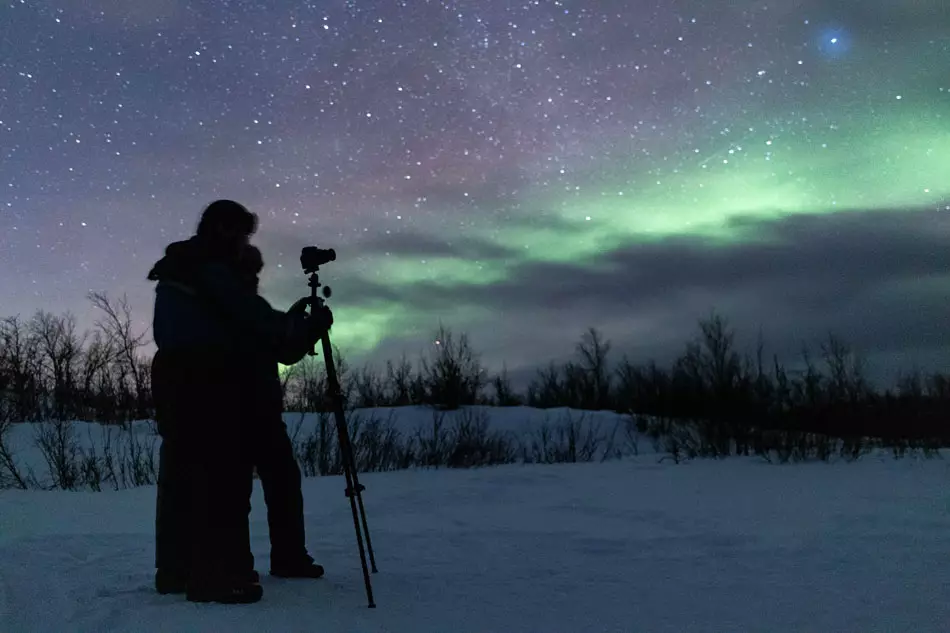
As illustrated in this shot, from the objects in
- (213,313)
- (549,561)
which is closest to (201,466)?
(213,313)

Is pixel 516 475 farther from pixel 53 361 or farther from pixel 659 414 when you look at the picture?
pixel 53 361

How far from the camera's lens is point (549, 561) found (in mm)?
5355

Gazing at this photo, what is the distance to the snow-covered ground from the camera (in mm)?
3682

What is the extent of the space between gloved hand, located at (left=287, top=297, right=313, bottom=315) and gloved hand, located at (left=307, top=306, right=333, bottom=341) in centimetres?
9

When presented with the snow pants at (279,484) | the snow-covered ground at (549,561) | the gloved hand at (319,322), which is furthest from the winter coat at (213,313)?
the snow-covered ground at (549,561)

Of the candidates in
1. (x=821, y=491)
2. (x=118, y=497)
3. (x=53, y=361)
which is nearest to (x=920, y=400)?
(x=821, y=491)

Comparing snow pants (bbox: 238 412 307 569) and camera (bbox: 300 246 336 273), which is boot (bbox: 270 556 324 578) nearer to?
Answer: snow pants (bbox: 238 412 307 569)

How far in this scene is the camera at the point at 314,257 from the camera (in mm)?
4379

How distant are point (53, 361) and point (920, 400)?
1232 inches

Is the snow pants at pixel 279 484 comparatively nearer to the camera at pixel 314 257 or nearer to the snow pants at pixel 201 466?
the snow pants at pixel 201 466

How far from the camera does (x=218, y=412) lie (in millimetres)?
4090

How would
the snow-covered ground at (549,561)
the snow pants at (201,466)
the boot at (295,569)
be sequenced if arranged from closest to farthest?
1. the snow-covered ground at (549,561)
2. the snow pants at (201,466)
3. the boot at (295,569)

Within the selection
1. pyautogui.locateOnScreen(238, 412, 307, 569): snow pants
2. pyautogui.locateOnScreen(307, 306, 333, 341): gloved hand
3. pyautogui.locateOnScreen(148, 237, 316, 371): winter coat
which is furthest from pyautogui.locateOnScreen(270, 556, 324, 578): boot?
pyautogui.locateOnScreen(307, 306, 333, 341): gloved hand

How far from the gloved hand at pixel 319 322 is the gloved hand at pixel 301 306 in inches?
3.7
